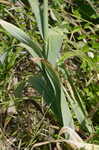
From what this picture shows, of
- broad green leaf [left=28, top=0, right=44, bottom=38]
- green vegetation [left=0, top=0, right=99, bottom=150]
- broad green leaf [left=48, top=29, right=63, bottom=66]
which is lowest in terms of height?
green vegetation [left=0, top=0, right=99, bottom=150]

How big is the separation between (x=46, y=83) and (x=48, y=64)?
0.35 feet

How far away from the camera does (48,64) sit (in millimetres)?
1362

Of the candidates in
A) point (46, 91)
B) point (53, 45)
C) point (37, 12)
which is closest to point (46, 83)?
point (46, 91)

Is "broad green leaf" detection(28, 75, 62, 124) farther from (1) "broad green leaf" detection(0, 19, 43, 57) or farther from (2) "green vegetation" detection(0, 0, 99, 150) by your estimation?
(1) "broad green leaf" detection(0, 19, 43, 57)

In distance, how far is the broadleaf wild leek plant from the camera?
1396 millimetres

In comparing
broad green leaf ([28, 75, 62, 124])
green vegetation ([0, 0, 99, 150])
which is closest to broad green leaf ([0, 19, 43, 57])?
green vegetation ([0, 0, 99, 150])

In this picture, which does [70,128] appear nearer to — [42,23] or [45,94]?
[45,94]

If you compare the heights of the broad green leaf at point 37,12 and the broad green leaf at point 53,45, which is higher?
the broad green leaf at point 37,12

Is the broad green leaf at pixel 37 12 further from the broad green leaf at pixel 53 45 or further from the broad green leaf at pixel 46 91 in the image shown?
the broad green leaf at pixel 46 91

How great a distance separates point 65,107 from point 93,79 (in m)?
0.40

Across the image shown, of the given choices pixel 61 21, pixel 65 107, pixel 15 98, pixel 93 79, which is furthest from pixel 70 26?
pixel 65 107

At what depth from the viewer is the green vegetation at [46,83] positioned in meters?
1.41

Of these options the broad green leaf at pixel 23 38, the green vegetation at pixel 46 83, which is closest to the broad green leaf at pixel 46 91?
the green vegetation at pixel 46 83

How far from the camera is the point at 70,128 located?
4.42ft
